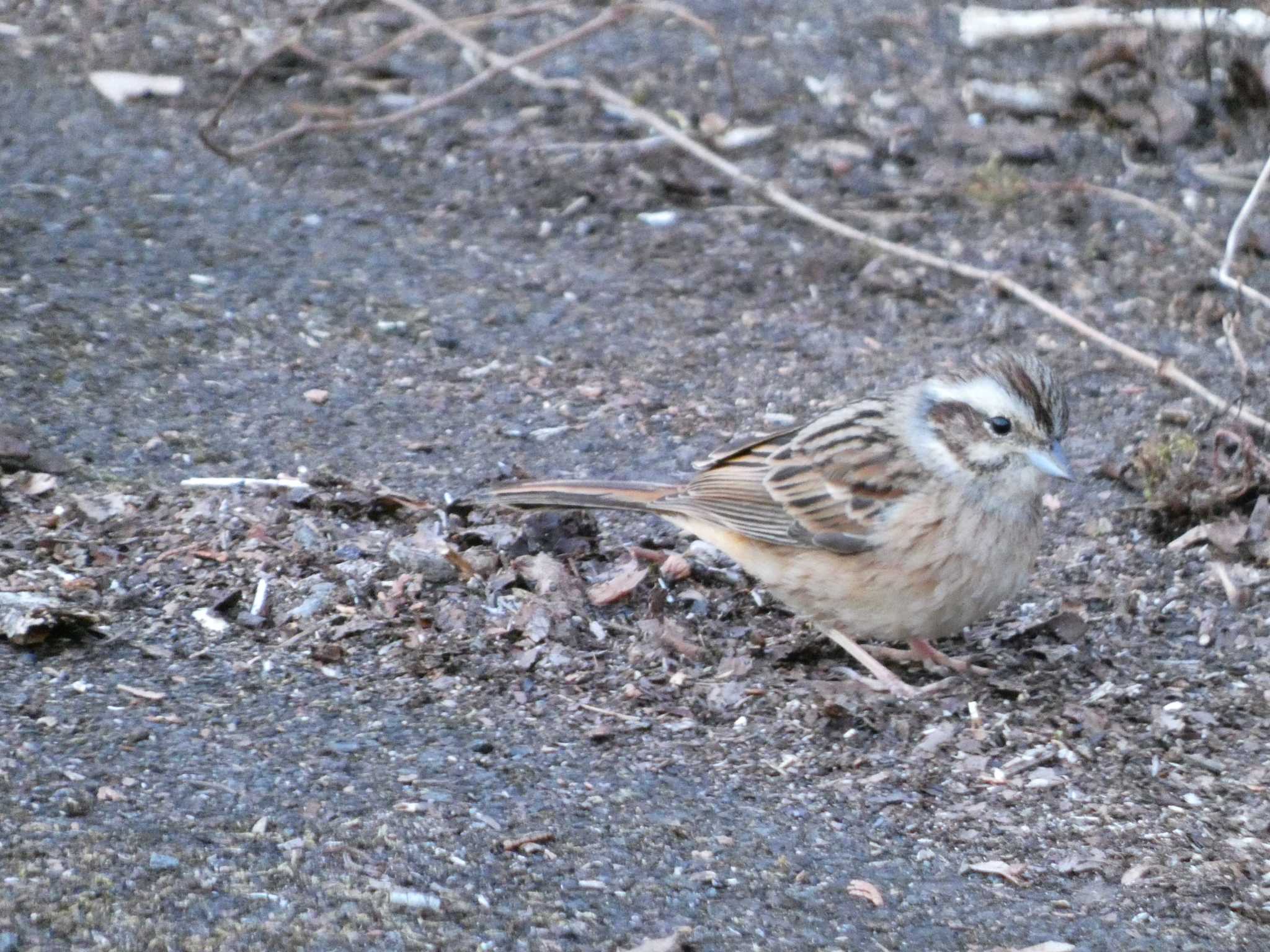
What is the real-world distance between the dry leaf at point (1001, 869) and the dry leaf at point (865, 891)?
0.89 feet

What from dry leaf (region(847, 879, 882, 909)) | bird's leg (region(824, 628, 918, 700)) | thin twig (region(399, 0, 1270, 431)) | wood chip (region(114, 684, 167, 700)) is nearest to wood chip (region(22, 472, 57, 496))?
wood chip (region(114, 684, 167, 700))

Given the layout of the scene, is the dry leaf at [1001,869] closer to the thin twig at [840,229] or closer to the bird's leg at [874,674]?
the bird's leg at [874,674]

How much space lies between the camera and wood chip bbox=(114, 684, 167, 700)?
14.4 feet

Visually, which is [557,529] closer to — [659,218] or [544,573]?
[544,573]

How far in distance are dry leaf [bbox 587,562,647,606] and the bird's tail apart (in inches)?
9.2

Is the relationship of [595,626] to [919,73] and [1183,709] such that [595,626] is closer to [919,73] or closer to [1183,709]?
[1183,709]

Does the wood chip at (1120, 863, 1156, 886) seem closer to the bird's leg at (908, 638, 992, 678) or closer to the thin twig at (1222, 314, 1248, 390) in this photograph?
the bird's leg at (908, 638, 992, 678)

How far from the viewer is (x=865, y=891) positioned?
401cm

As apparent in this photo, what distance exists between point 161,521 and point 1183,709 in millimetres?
3111

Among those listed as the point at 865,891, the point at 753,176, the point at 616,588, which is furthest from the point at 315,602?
the point at 753,176

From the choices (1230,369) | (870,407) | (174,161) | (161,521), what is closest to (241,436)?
(161,521)

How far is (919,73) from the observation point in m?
9.44

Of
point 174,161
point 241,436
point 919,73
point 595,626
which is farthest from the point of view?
point 919,73

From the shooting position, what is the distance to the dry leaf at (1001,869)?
4.12 metres
